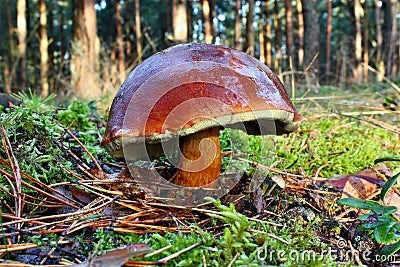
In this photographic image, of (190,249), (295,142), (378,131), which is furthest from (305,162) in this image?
(190,249)

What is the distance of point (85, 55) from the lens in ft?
22.7

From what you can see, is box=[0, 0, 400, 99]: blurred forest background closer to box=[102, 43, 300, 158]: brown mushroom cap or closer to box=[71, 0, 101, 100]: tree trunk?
box=[71, 0, 101, 100]: tree trunk

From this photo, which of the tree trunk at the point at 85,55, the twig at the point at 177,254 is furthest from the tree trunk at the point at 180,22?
the twig at the point at 177,254

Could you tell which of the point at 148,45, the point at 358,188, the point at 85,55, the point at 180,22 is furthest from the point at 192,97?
the point at 85,55

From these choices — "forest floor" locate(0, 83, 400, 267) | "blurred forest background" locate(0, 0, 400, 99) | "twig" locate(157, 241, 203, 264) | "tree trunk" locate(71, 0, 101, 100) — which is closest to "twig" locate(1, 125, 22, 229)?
"forest floor" locate(0, 83, 400, 267)

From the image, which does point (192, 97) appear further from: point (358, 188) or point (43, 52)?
point (43, 52)

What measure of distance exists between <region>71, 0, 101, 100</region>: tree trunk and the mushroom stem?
443 cm

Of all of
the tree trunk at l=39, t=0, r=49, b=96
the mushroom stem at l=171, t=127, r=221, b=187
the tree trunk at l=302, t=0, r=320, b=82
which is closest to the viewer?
the mushroom stem at l=171, t=127, r=221, b=187

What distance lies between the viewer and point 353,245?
131cm

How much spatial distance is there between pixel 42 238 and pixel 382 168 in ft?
5.94

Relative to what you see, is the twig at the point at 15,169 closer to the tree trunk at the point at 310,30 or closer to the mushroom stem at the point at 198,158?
the mushroom stem at the point at 198,158

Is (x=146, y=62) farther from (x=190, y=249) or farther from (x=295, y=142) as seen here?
(x=295, y=142)

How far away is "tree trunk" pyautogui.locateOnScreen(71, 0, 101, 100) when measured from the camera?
20.7 feet

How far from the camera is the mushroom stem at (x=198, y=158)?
1519 mm
